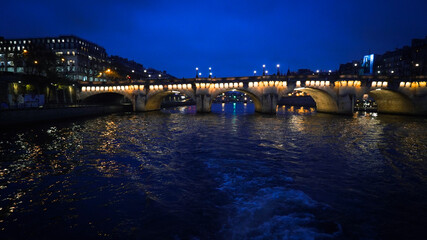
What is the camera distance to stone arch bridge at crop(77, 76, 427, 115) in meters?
49.4

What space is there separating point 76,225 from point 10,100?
49233 millimetres

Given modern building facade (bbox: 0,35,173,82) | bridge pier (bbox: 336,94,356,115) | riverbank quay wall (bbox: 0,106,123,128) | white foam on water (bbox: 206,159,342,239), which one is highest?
modern building facade (bbox: 0,35,173,82)

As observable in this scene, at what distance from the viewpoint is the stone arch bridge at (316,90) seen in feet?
162

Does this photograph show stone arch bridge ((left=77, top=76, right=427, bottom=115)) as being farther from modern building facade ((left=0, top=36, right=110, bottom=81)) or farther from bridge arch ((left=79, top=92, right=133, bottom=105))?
modern building facade ((left=0, top=36, right=110, bottom=81))

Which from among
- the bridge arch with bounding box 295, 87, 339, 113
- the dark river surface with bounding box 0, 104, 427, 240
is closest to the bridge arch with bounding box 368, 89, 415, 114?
the bridge arch with bounding box 295, 87, 339, 113

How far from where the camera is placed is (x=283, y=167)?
11.9 metres

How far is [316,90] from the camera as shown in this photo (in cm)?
5328

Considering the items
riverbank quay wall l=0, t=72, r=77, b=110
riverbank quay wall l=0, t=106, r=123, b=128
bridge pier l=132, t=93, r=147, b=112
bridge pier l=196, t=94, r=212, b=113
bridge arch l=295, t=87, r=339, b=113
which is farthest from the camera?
bridge pier l=132, t=93, r=147, b=112

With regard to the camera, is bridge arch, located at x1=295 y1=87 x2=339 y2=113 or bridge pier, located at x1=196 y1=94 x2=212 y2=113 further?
bridge pier, located at x1=196 y1=94 x2=212 y2=113

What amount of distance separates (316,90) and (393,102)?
759 inches

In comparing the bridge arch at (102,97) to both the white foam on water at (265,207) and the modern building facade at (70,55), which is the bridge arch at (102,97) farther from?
the white foam on water at (265,207)

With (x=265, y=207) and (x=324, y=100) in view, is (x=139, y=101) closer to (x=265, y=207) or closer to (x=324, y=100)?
(x=324, y=100)

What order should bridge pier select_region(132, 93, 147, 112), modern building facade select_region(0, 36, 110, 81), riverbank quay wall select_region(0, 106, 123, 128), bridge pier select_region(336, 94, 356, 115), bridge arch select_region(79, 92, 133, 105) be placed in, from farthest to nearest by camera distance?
modern building facade select_region(0, 36, 110, 81) < bridge arch select_region(79, 92, 133, 105) < bridge pier select_region(132, 93, 147, 112) < bridge pier select_region(336, 94, 356, 115) < riverbank quay wall select_region(0, 106, 123, 128)

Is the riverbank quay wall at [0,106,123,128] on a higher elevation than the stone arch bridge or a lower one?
lower
